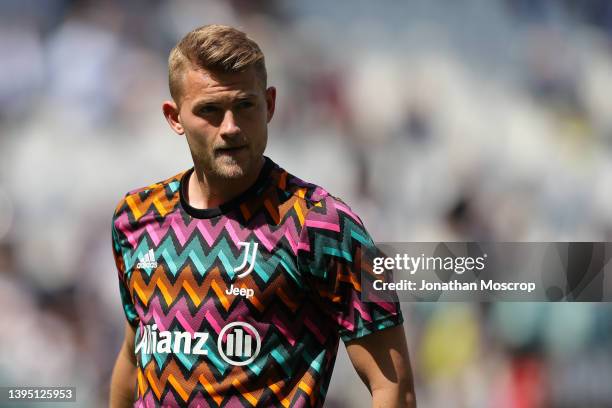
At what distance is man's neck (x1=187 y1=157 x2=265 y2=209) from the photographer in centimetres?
217

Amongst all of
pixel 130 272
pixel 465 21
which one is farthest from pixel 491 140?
pixel 130 272

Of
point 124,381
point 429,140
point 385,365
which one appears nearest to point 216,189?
point 385,365

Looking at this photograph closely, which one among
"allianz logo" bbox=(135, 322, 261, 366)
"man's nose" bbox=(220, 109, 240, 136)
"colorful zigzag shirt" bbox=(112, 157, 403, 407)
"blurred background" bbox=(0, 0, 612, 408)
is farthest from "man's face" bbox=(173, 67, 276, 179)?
"blurred background" bbox=(0, 0, 612, 408)

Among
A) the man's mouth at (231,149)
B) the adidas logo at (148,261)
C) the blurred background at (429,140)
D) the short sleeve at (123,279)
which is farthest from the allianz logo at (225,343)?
the blurred background at (429,140)

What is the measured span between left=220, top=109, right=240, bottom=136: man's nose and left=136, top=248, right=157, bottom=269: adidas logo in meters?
0.36

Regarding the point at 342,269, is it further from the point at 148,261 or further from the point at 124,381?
the point at 124,381

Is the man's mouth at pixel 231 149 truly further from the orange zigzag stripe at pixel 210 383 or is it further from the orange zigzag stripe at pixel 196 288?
the orange zigzag stripe at pixel 210 383

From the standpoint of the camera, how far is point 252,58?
6.88 feet

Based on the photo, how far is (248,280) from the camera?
2.07 metres

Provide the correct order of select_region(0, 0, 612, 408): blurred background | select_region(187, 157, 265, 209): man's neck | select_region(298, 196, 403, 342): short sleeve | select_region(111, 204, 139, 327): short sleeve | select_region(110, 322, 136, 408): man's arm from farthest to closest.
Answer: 1. select_region(0, 0, 612, 408): blurred background
2. select_region(110, 322, 136, 408): man's arm
3. select_region(111, 204, 139, 327): short sleeve
4. select_region(187, 157, 265, 209): man's neck
5. select_region(298, 196, 403, 342): short sleeve

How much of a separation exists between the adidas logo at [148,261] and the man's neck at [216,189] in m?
0.15

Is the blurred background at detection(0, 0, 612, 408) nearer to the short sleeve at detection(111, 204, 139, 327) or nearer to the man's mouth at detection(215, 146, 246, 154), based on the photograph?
the short sleeve at detection(111, 204, 139, 327)

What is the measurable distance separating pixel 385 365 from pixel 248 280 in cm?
35

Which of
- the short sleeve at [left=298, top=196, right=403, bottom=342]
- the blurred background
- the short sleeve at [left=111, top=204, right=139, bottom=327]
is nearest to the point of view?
the short sleeve at [left=298, top=196, right=403, bottom=342]
